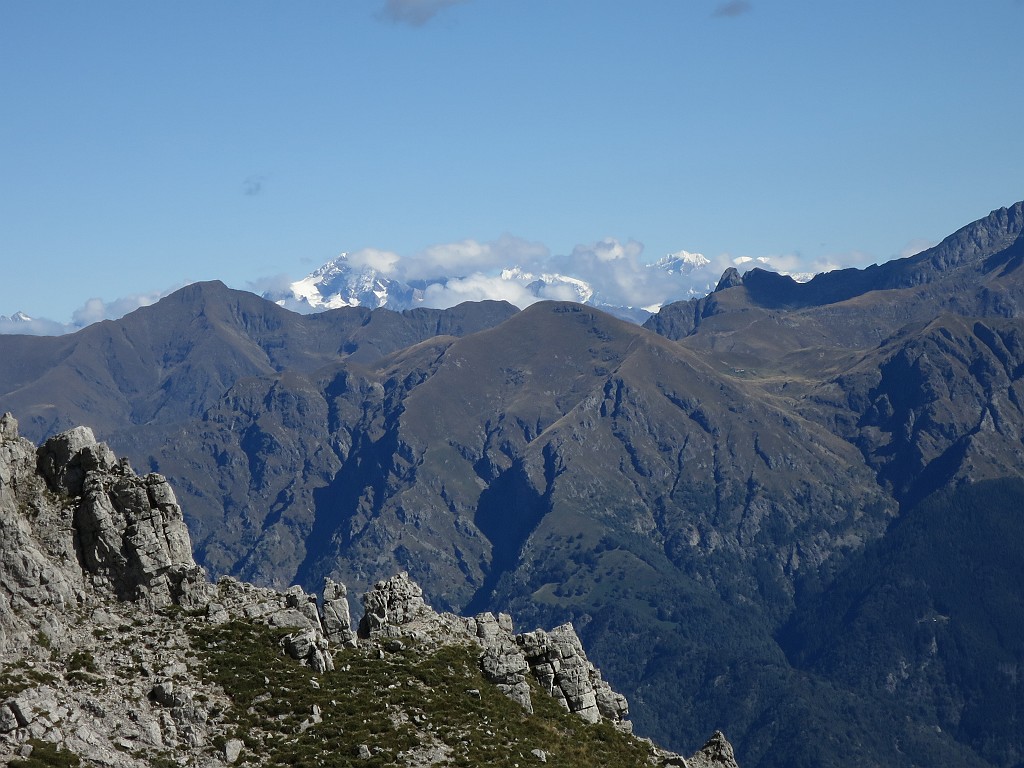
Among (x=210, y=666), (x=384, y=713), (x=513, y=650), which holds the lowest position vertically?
(x=384, y=713)

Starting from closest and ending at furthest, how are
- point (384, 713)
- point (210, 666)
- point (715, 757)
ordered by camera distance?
point (384, 713)
point (210, 666)
point (715, 757)

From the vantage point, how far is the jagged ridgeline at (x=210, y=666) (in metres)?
94.2

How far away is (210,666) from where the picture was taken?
10331cm

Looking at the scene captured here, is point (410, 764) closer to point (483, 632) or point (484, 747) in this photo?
point (484, 747)

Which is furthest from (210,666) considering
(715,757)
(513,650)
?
(715,757)

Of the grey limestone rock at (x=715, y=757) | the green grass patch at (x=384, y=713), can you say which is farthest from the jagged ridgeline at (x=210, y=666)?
the grey limestone rock at (x=715, y=757)

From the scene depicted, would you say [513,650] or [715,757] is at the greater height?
[513,650]

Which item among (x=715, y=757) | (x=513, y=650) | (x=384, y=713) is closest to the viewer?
(x=384, y=713)

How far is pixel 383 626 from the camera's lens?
390 ft

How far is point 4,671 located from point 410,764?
2846 centimetres

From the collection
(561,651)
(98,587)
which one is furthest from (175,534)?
(561,651)

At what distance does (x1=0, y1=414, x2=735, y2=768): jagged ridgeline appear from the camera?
3711 inches

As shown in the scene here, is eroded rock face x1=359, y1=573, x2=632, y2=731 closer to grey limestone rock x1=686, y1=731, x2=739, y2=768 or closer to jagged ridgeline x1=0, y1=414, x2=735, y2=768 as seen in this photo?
jagged ridgeline x1=0, y1=414, x2=735, y2=768

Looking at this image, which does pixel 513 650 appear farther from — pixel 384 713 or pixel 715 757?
pixel 715 757
